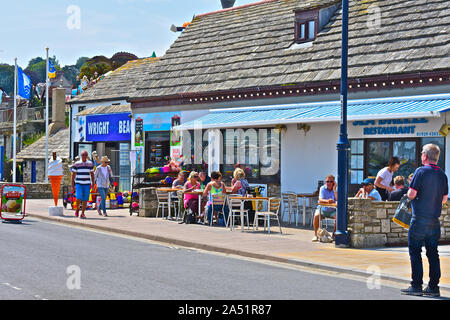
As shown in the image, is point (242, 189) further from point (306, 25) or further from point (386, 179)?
point (306, 25)

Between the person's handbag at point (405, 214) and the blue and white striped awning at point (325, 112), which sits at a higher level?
the blue and white striped awning at point (325, 112)

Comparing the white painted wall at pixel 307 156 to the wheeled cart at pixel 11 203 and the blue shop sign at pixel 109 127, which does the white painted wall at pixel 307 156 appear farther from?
the blue shop sign at pixel 109 127

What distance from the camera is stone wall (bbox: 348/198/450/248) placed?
14.6 metres

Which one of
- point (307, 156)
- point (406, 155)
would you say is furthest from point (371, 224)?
point (307, 156)

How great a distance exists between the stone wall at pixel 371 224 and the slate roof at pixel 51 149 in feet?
111

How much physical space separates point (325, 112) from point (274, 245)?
5.33 meters

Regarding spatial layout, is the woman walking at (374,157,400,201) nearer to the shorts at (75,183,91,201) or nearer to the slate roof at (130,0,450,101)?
the slate roof at (130,0,450,101)

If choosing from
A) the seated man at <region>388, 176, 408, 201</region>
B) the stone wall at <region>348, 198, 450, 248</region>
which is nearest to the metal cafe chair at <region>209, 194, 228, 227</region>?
the seated man at <region>388, 176, 408, 201</region>

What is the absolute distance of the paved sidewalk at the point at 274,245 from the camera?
39.0 feet

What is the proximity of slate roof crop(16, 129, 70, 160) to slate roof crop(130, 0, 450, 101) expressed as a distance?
20418 millimetres

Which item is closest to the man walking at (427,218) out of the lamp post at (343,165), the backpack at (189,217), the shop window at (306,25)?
the lamp post at (343,165)

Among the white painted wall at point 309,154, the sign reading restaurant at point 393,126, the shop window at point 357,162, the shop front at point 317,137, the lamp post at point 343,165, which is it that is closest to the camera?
the lamp post at point 343,165

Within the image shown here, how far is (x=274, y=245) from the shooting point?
1478 centimetres
